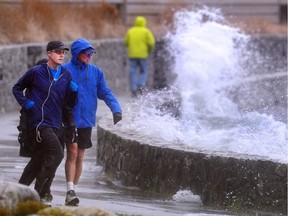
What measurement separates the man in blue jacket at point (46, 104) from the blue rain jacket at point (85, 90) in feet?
1.20

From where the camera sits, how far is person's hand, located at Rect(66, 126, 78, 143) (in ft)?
37.2

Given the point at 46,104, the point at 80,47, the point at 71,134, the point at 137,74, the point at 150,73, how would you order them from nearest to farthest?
1. the point at 46,104
2. the point at 71,134
3. the point at 80,47
4. the point at 137,74
5. the point at 150,73

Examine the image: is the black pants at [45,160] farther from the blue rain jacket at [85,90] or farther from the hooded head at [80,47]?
the hooded head at [80,47]

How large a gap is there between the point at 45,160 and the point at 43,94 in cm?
56

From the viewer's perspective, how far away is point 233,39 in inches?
1249

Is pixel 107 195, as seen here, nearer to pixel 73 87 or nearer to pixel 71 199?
pixel 71 199

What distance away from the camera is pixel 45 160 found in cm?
1114

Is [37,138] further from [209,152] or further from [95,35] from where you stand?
[95,35]

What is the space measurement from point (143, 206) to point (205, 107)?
499 inches

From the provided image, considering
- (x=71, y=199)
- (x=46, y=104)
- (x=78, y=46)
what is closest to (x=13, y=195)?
(x=46, y=104)

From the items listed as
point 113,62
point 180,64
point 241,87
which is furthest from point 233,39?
point 241,87

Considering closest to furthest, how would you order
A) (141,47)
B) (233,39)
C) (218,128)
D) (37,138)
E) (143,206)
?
1. (37,138)
2. (143,206)
3. (218,128)
4. (141,47)
5. (233,39)

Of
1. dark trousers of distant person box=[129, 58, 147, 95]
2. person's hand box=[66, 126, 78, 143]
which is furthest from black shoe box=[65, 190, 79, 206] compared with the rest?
dark trousers of distant person box=[129, 58, 147, 95]

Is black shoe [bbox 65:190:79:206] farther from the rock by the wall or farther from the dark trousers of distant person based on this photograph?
the dark trousers of distant person
